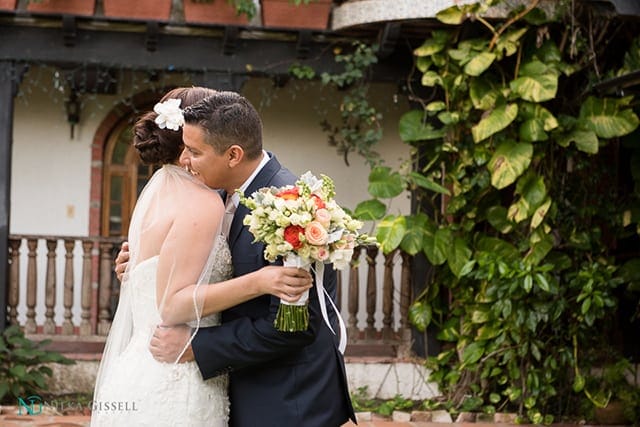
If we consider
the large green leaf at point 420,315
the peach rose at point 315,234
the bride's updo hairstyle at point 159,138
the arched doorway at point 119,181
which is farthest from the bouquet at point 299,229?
the arched doorway at point 119,181

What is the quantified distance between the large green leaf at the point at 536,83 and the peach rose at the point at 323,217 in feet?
14.9

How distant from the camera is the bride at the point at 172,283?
2.79m

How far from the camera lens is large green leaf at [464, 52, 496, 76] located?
6999 millimetres

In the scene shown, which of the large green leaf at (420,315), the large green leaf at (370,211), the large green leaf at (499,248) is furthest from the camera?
the large green leaf at (420,315)

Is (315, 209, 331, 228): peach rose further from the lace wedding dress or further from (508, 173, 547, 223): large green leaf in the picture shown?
(508, 173, 547, 223): large green leaf

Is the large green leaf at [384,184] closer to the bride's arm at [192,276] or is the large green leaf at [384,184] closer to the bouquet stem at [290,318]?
the bride's arm at [192,276]

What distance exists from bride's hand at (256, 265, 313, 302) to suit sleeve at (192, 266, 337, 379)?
0.08 meters

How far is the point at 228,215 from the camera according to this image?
3.06 metres

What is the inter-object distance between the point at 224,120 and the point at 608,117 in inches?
186

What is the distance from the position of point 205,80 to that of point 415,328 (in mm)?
2850

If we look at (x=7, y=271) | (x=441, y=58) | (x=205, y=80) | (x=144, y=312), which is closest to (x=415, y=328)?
(x=441, y=58)

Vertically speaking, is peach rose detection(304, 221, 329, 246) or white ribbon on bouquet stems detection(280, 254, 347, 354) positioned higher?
peach rose detection(304, 221, 329, 246)

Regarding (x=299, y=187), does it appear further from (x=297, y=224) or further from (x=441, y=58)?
(x=441, y=58)

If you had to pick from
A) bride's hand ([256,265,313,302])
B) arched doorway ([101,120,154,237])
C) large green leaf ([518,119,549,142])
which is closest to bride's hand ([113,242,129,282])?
bride's hand ([256,265,313,302])
